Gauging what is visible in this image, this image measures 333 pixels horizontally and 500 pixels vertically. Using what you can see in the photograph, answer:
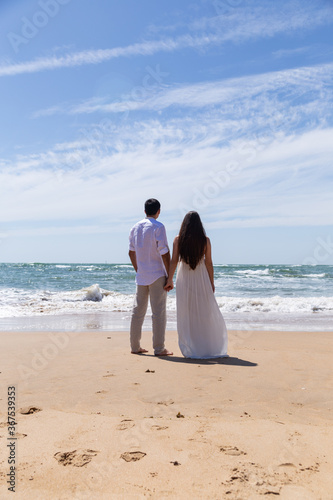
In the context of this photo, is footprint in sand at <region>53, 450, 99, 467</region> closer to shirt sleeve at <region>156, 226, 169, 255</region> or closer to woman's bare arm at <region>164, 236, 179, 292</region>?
woman's bare arm at <region>164, 236, 179, 292</region>

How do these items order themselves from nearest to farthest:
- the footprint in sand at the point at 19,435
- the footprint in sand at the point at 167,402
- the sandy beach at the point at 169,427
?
the sandy beach at the point at 169,427 → the footprint in sand at the point at 19,435 → the footprint in sand at the point at 167,402

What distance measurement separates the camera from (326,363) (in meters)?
4.70

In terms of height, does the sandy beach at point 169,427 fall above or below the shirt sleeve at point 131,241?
below

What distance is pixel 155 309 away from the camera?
203 inches

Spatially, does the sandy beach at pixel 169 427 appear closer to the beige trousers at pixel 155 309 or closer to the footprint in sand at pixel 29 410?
the footprint in sand at pixel 29 410

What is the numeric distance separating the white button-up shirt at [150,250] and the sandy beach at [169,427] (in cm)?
102

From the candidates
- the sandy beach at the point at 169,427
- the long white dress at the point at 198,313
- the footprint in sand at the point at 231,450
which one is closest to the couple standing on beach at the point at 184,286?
the long white dress at the point at 198,313

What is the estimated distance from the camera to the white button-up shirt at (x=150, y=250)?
514cm

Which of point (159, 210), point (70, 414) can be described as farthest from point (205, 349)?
point (70, 414)

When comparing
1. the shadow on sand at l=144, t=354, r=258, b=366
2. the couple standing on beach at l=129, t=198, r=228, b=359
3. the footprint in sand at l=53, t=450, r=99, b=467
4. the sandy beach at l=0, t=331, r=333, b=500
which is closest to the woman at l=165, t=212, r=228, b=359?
the couple standing on beach at l=129, t=198, r=228, b=359

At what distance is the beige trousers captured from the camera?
514 cm

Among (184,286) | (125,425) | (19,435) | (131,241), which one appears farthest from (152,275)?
A: (19,435)

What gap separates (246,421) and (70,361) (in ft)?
8.51

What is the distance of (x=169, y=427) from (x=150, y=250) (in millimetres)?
2728
